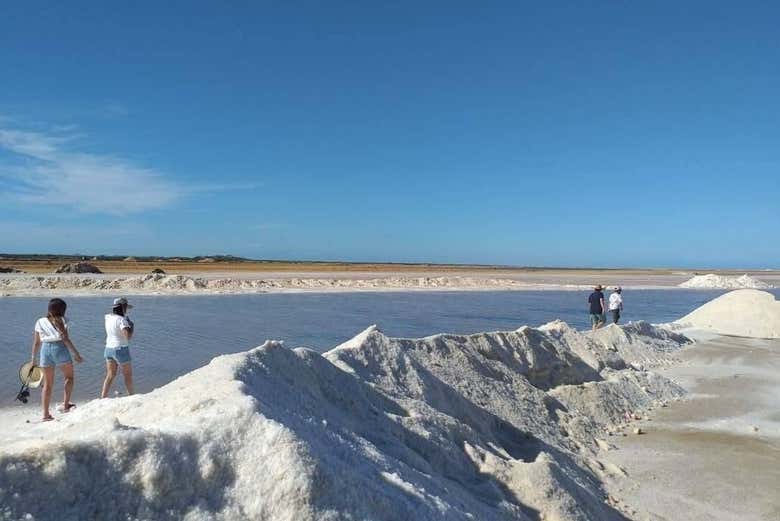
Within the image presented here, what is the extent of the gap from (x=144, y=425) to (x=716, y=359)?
13562 mm

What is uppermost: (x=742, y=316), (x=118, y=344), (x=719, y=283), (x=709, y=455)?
(x=118, y=344)

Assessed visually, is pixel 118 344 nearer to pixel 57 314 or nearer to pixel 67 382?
pixel 67 382

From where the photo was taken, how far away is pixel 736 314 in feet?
61.2

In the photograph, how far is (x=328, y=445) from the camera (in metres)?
3.48

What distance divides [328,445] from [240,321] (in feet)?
46.9

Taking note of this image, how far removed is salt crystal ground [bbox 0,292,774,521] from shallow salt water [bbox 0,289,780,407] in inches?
172

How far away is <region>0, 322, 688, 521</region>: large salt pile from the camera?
Result: 2.67 m

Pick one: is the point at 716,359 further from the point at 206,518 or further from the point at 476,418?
the point at 206,518

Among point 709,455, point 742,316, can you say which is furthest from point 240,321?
point 742,316

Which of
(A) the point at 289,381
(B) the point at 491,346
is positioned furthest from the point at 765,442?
(A) the point at 289,381

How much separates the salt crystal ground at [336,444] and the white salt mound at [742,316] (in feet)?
36.2

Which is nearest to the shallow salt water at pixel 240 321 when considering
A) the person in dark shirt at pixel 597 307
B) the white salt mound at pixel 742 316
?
the white salt mound at pixel 742 316

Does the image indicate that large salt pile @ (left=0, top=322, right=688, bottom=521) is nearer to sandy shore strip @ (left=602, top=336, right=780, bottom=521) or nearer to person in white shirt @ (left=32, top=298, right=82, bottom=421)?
sandy shore strip @ (left=602, top=336, right=780, bottom=521)

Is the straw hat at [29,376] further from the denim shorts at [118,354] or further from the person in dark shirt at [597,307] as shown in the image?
the person in dark shirt at [597,307]
